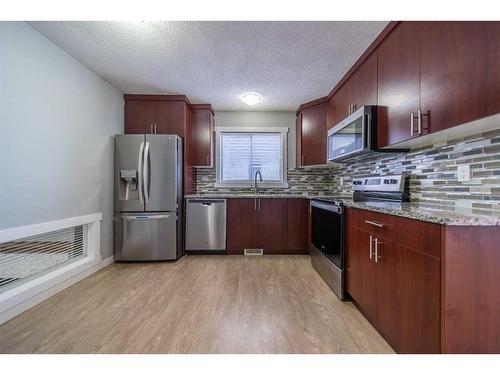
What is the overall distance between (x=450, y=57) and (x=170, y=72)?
2535 millimetres

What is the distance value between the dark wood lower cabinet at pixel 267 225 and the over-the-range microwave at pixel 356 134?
42.2 inches

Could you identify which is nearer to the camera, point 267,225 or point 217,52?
point 217,52

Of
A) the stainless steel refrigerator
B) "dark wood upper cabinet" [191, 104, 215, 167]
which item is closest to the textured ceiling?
"dark wood upper cabinet" [191, 104, 215, 167]

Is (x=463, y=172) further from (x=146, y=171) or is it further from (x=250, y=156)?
(x=146, y=171)

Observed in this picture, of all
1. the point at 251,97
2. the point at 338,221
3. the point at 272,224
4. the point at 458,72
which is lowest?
the point at 272,224

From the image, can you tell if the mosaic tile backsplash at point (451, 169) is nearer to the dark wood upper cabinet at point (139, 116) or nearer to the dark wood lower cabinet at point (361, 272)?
the dark wood lower cabinet at point (361, 272)

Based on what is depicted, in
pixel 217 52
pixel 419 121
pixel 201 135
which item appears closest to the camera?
pixel 419 121

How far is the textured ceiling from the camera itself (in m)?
2.01

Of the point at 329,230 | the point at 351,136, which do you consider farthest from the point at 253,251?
the point at 351,136

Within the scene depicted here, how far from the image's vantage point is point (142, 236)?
10.6 ft

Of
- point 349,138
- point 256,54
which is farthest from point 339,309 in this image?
point 256,54

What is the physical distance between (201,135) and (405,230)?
3.19 m

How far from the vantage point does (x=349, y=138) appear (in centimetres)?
251
